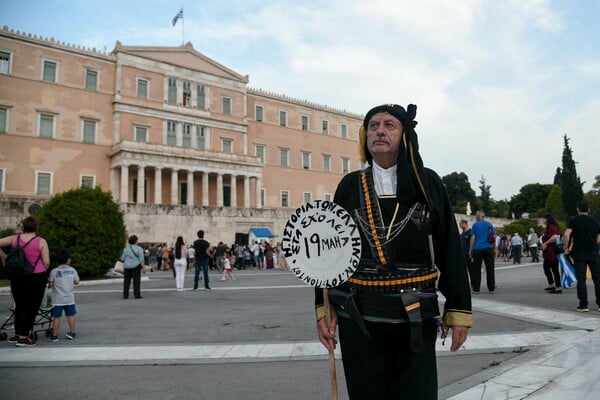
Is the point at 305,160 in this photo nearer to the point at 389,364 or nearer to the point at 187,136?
the point at 187,136

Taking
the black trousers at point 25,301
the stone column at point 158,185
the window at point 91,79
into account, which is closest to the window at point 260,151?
the stone column at point 158,185

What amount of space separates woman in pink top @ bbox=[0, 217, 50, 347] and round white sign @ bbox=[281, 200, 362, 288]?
5.64 metres

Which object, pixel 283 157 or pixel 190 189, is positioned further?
pixel 283 157

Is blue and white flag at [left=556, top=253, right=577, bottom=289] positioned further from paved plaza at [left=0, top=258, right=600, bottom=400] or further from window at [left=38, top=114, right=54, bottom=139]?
window at [left=38, top=114, right=54, bottom=139]

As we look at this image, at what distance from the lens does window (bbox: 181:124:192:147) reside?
161 ft

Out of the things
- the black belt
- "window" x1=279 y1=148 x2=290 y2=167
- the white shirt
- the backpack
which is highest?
"window" x1=279 y1=148 x2=290 y2=167

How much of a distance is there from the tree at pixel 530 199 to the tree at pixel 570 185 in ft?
75.3

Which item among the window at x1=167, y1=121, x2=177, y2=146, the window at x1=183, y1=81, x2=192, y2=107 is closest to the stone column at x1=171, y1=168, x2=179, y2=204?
the window at x1=167, y1=121, x2=177, y2=146

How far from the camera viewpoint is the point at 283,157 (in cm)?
Result: 5869

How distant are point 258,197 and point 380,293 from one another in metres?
48.4

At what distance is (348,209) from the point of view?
2.75 meters

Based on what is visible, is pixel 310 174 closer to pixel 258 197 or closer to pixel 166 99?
pixel 258 197

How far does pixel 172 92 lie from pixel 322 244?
4961cm

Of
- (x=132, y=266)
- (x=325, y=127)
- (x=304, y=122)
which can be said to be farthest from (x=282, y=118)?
(x=132, y=266)
